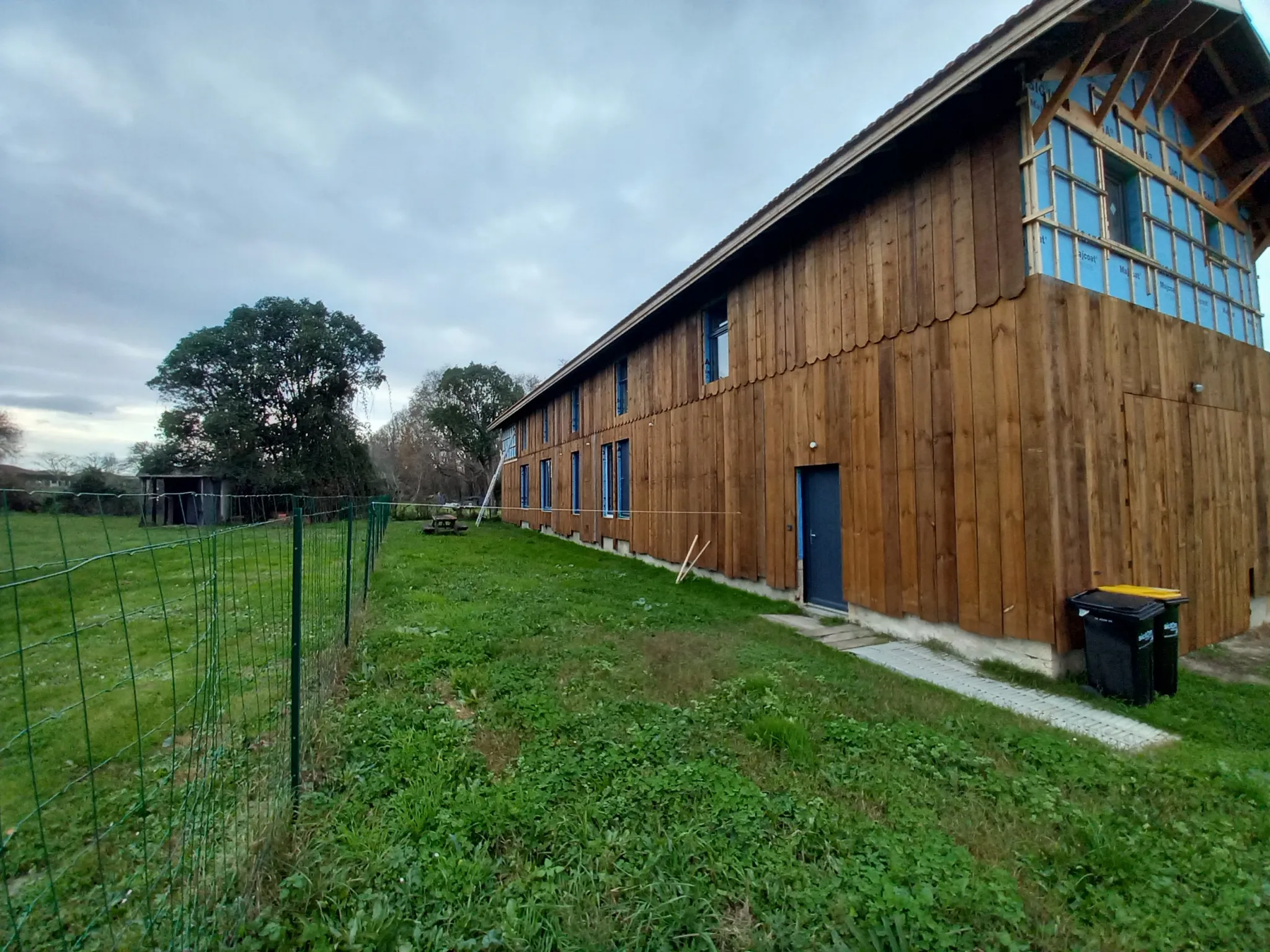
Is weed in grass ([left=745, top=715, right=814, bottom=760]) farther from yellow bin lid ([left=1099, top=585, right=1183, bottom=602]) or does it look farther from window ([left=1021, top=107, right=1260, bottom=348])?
window ([left=1021, top=107, right=1260, bottom=348])

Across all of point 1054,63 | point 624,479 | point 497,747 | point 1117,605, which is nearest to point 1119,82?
point 1054,63

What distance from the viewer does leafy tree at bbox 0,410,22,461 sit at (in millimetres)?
12859

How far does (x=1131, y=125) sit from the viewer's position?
6.21 meters

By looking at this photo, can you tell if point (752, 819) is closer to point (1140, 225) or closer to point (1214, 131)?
point (1140, 225)

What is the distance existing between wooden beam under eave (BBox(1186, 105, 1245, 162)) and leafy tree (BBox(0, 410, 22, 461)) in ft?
67.1

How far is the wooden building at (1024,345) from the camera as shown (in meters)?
4.98

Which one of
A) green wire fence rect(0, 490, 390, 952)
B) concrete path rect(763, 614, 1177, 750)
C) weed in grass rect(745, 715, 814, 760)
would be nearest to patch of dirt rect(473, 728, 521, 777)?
green wire fence rect(0, 490, 390, 952)

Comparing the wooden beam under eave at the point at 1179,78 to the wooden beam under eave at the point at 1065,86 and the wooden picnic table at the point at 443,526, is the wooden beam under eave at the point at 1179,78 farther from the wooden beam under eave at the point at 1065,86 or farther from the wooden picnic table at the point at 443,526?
the wooden picnic table at the point at 443,526

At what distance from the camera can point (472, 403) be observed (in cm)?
3102

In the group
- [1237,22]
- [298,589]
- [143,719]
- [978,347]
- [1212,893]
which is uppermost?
[1237,22]

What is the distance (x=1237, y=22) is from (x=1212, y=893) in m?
8.87

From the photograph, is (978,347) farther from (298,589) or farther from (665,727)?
(298,589)

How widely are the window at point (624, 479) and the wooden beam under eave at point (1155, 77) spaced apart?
882 cm

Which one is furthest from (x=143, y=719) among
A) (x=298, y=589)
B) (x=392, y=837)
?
(x=392, y=837)
